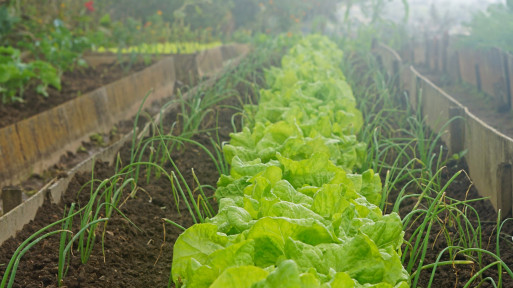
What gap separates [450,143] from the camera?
15.0 ft

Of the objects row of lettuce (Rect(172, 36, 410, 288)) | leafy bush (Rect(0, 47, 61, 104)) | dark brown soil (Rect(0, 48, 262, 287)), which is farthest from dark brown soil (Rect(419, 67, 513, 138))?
leafy bush (Rect(0, 47, 61, 104))

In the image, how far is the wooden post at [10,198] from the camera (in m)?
3.24

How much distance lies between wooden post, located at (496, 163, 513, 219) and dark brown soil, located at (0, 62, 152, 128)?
12.1 feet

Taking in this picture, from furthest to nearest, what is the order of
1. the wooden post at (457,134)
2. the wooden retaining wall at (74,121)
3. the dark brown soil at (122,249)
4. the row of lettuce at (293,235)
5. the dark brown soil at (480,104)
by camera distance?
the dark brown soil at (480,104)
the wooden retaining wall at (74,121)
the wooden post at (457,134)
the dark brown soil at (122,249)
the row of lettuce at (293,235)

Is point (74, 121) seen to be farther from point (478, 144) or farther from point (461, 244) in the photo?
point (461, 244)

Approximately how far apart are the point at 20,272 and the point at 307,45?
8535mm

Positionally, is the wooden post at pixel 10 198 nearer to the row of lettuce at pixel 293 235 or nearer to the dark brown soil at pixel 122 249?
the dark brown soil at pixel 122 249

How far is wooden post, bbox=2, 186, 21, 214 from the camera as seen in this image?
3.24 metres

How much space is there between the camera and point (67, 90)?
711 cm

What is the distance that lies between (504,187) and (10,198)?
7.97 ft

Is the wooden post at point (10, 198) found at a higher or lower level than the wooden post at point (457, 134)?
higher

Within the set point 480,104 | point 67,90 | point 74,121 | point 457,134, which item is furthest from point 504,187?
point 67,90

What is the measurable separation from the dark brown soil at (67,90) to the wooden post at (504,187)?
3681 millimetres

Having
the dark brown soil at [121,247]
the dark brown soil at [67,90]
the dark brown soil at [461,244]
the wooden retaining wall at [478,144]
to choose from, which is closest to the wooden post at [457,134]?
the wooden retaining wall at [478,144]
